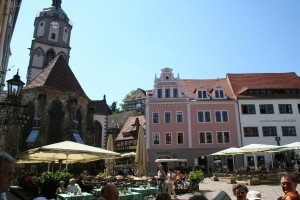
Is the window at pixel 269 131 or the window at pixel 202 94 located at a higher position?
the window at pixel 202 94

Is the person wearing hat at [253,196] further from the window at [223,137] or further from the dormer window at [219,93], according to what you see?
the dormer window at [219,93]

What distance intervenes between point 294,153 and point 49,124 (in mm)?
27705

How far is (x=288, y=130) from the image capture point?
33.2 metres

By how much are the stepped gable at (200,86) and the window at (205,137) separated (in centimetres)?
489

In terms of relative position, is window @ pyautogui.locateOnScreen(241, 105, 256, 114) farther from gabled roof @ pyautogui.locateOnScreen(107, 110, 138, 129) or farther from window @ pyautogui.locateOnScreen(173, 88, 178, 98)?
gabled roof @ pyautogui.locateOnScreen(107, 110, 138, 129)

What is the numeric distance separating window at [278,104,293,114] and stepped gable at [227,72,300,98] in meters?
1.24

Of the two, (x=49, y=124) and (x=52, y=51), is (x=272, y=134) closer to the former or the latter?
(x=49, y=124)

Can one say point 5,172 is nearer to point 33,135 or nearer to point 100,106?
point 33,135

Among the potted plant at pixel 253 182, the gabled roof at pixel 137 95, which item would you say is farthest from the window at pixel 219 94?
the gabled roof at pixel 137 95

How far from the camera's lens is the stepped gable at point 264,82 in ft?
116

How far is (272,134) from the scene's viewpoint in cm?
3300

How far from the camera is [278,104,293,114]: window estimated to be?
34.0 meters

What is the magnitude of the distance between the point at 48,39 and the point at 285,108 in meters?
37.1

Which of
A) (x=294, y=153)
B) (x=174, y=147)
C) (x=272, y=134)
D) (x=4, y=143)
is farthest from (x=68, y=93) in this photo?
(x=294, y=153)
